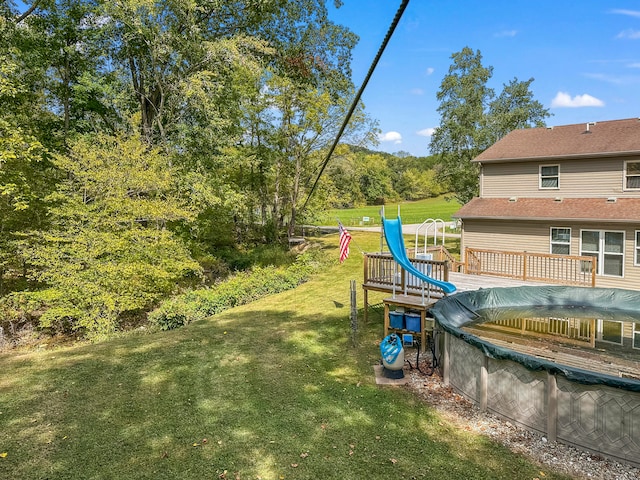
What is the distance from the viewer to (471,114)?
2136 cm

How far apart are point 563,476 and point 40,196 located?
16142 mm

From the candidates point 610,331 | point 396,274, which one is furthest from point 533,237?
point 396,274

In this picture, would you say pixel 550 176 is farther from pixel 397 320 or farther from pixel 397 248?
pixel 397 320

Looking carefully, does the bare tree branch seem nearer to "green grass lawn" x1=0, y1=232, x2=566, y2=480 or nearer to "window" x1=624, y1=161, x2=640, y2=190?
"green grass lawn" x1=0, y1=232, x2=566, y2=480

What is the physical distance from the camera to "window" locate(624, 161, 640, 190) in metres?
13.2

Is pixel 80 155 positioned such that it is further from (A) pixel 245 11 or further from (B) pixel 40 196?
(A) pixel 245 11

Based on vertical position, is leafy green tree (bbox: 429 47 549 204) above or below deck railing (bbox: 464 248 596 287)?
above

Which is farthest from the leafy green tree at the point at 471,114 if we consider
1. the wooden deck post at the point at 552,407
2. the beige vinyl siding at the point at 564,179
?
the wooden deck post at the point at 552,407

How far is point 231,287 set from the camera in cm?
1475

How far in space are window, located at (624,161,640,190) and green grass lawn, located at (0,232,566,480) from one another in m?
11.6

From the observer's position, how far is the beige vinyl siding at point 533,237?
500 inches

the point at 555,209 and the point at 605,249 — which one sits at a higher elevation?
the point at 555,209

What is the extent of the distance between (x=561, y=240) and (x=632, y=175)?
3.13m

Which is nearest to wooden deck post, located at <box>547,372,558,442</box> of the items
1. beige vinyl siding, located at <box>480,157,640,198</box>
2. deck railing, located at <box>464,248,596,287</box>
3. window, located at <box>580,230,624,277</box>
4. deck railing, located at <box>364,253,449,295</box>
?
deck railing, located at <box>364,253,449,295</box>
